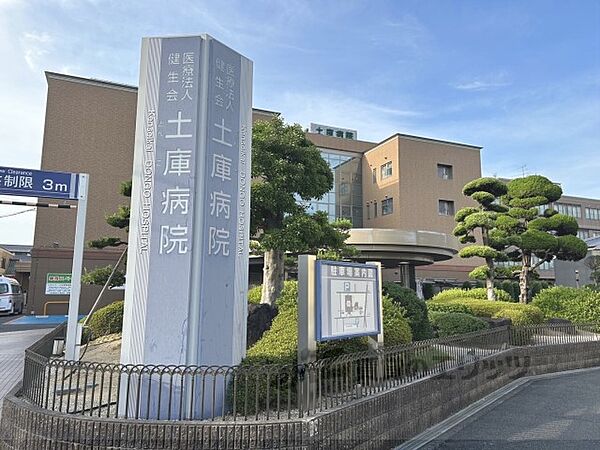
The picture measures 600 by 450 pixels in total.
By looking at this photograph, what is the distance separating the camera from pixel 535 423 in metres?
6.29

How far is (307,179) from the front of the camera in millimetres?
10953

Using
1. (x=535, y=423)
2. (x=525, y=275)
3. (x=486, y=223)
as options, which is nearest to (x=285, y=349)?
(x=535, y=423)

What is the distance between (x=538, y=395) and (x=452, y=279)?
29.1m

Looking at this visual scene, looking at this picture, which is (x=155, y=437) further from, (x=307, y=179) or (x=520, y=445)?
(x=307, y=179)

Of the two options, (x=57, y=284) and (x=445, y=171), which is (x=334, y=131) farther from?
(x=57, y=284)

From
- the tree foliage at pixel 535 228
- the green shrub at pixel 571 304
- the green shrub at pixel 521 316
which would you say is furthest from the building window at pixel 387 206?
the green shrub at pixel 521 316

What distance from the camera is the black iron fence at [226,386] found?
4484 millimetres

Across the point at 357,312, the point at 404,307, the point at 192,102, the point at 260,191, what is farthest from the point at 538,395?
the point at 192,102

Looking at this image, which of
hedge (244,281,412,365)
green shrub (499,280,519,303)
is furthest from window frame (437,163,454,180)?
hedge (244,281,412,365)

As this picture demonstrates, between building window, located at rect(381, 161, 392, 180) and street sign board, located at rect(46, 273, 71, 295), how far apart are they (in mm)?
23904

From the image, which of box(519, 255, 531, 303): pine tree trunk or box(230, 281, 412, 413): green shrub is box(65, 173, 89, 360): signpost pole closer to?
box(230, 281, 412, 413): green shrub

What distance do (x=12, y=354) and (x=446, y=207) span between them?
32.1 metres

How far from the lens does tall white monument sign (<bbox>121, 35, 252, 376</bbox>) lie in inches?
201

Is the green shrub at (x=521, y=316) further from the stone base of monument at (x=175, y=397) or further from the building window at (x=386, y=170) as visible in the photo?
the building window at (x=386, y=170)
